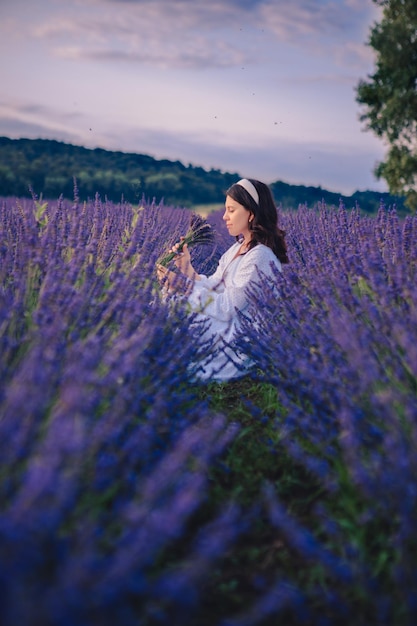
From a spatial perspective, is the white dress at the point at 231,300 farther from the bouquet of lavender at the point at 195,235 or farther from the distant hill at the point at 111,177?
the distant hill at the point at 111,177

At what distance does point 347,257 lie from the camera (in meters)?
2.64

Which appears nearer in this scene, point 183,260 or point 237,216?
point 183,260

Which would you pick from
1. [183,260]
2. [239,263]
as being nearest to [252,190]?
[239,263]

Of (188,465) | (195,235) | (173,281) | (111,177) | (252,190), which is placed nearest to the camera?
(188,465)

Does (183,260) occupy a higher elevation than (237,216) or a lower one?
lower

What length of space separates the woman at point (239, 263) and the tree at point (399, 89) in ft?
33.4

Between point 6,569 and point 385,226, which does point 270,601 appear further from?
point 385,226

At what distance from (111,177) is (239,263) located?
651 inches

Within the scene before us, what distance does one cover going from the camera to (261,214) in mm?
3623

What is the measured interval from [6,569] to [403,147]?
13855mm

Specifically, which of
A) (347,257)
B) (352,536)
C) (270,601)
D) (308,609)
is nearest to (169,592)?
(270,601)

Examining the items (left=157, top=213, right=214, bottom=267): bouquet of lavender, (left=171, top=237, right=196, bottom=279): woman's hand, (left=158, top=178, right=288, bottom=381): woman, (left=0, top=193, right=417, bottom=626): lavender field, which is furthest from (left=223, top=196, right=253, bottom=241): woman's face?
(left=0, top=193, right=417, bottom=626): lavender field

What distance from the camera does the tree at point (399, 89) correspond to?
13.1 meters

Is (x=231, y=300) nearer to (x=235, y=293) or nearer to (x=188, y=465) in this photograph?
(x=235, y=293)
